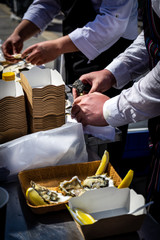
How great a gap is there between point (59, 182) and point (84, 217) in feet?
1.00

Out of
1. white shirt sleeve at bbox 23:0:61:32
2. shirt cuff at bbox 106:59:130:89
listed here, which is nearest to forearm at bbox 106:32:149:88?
shirt cuff at bbox 106:59:130:89

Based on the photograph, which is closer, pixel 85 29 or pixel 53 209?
pixel 53 209

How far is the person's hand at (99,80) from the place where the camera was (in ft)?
5.27

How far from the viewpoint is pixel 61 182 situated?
1207 millimetres

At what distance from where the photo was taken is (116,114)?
124cm

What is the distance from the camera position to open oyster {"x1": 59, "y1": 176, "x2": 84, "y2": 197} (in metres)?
1.13

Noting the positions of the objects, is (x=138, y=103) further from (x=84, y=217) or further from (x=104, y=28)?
(x=104, y=28)

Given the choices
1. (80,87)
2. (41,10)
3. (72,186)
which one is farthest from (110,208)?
(41,10)

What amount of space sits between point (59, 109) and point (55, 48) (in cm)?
Result: 77

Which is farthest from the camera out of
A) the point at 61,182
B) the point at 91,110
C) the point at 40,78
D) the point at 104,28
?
the point at 104,28

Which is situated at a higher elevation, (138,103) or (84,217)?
(138,103)

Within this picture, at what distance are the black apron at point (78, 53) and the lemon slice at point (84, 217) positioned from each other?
140cm

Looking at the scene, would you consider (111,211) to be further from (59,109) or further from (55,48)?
(55,48)

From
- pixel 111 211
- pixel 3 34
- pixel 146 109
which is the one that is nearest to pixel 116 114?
pixel 146 109
